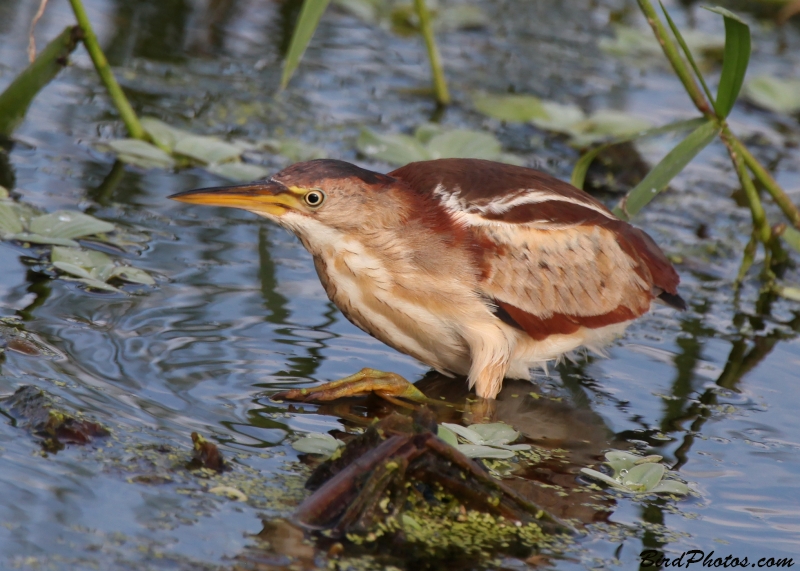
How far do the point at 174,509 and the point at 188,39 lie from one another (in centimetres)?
581

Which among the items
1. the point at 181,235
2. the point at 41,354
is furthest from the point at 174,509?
the point at 181,235

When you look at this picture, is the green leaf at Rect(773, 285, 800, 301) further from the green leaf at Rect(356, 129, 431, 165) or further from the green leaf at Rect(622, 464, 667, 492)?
the green leaf at Rect(622, 464, 667, 492)

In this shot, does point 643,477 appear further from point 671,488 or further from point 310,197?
point 310,197

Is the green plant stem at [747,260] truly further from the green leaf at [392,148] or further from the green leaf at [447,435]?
the green leaf at [447,435]

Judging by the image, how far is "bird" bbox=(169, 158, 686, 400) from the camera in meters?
4.16

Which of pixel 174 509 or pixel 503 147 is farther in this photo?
pixel 503 147

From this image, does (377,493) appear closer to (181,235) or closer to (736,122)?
(181,235)

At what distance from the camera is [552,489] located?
3.72m

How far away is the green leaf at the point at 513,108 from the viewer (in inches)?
300

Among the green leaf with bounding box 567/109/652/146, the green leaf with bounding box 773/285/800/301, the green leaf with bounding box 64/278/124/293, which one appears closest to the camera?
the green leaf with bounding box 64/278/124/293

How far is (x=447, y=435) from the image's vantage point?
3.63 metres

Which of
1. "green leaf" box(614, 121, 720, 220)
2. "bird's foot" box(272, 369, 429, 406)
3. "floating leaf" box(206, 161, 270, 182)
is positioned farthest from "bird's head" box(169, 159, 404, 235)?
"floating leaf" box(206, 161, 270, 182)

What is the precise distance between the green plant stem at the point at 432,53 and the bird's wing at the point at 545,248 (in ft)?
8.18

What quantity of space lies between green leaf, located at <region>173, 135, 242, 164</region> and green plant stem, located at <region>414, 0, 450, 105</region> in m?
1.55
